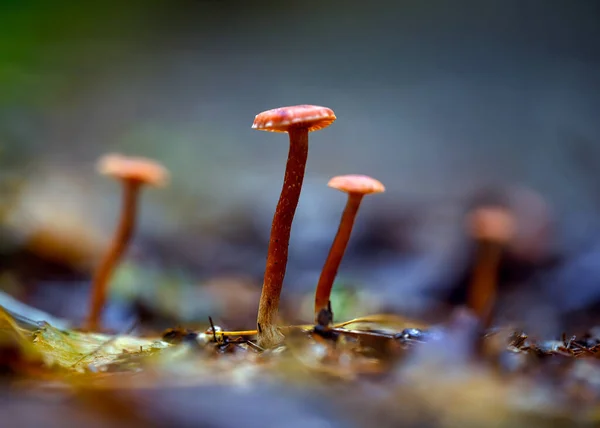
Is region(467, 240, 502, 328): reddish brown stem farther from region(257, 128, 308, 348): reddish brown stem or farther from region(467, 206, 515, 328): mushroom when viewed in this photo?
region(257, 128, 308, 348): reddish brown stem

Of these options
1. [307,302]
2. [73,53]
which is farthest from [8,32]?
[307,302]

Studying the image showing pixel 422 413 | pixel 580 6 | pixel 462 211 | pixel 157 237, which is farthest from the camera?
pixel 580 6

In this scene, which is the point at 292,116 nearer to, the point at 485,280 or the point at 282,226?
the point at 282,226

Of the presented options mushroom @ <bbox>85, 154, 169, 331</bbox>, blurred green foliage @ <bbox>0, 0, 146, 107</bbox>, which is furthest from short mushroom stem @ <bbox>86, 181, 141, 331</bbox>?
blurred green foliage @ <bbox>0, 0, 146, 107</bbox>

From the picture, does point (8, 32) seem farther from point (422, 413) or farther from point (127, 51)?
point (422, 413)

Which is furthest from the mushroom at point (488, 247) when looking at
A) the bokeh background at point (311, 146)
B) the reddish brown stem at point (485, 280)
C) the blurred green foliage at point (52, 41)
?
the blurred green foliage at point (52, 41)

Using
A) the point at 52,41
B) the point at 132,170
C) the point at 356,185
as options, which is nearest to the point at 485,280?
the point at 356,185
